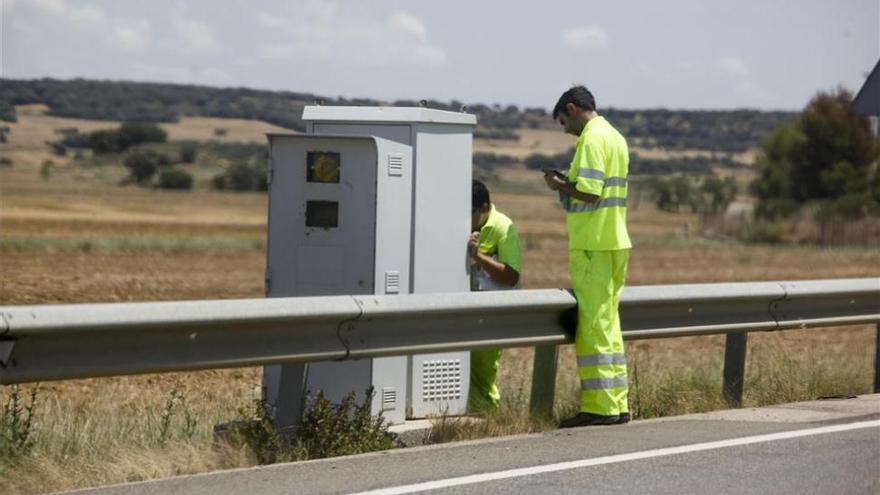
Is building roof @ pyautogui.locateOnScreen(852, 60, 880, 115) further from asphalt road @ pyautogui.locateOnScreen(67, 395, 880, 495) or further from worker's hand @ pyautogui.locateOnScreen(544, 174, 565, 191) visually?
worker's hand @ pyautogui.locateOnScreen(544, 174, 565, 191)

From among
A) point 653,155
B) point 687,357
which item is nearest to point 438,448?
point 687,357

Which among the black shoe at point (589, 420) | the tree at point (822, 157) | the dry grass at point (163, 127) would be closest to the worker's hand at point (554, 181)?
the black shoe at point (589, 420)

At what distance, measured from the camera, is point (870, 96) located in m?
12.4

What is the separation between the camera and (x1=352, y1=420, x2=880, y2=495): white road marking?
291 inches

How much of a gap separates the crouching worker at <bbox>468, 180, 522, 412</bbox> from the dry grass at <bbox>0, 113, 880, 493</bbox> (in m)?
0.23

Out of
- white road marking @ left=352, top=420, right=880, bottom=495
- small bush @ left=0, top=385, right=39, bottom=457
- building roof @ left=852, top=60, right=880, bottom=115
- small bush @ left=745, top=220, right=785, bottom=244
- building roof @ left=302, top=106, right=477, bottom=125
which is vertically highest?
building roof @ left=852, top=60, right=880, bottom=115

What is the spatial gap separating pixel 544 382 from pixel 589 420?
0.41 meters

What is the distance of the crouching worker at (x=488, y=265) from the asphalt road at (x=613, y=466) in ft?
3.92

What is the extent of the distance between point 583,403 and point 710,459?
1211 mm

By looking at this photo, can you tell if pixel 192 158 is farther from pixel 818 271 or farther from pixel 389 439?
pixel 389 439

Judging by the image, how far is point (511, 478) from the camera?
7.66 metres

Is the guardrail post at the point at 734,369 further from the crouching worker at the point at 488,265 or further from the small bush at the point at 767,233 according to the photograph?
the small bush at the point at 767,233

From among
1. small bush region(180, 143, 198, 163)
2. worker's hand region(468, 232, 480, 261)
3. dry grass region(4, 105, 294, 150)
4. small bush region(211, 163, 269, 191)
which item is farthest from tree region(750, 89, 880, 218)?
worker's hand region(468, 232, 480, 261)

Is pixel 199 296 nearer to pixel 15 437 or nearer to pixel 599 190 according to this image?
pixel 599 190
